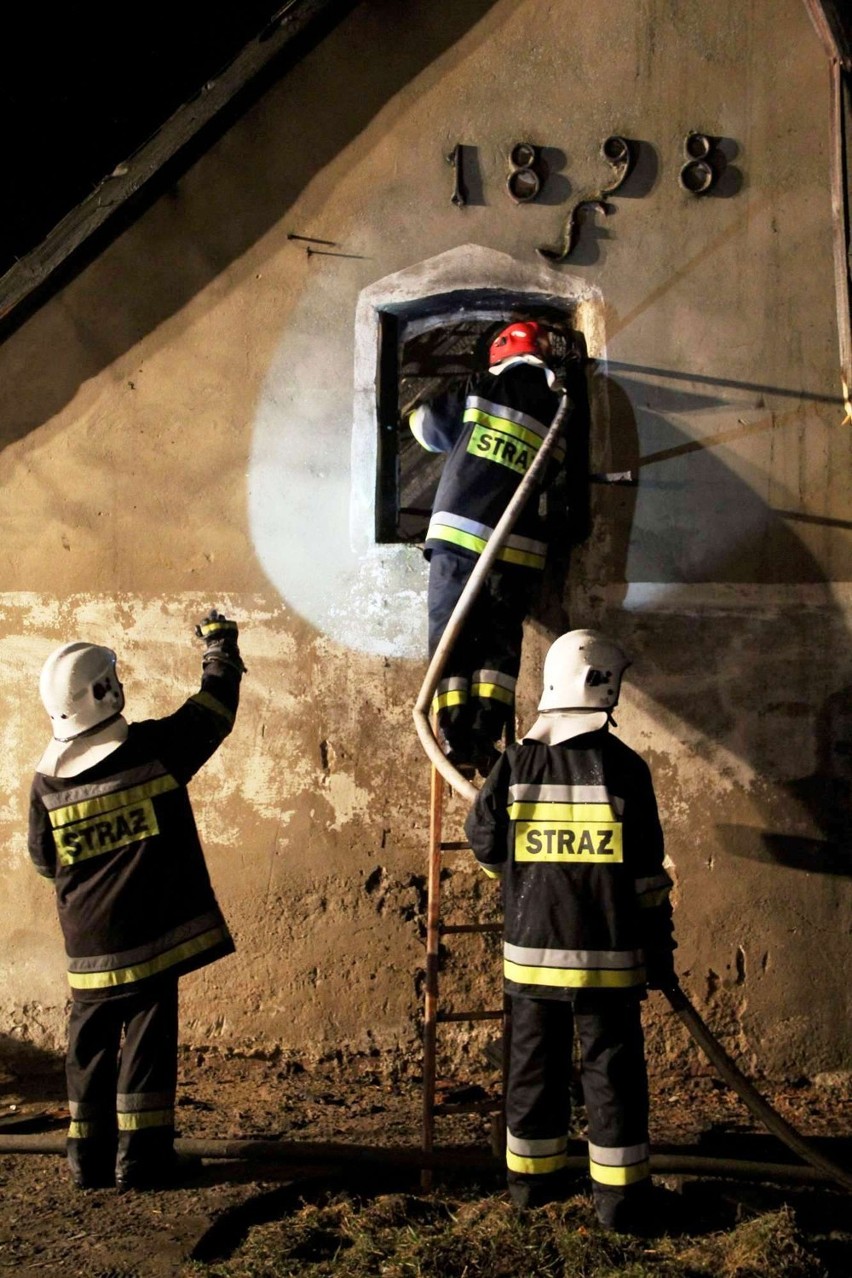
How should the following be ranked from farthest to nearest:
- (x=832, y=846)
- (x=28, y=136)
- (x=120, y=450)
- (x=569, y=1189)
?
(x=28, y=136), (x=120, y=450), (x=832, y=846), (x=569, y=1189)

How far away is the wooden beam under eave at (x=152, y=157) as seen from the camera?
5242 millimetres

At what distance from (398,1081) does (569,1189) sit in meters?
1.27

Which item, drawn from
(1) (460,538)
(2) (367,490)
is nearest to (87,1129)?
(1) (460,538)

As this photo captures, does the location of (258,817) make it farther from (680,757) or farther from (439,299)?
(439,299)

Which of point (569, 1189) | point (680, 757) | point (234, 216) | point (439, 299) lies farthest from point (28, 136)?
point (569, 1189)

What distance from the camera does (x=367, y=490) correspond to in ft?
17.5

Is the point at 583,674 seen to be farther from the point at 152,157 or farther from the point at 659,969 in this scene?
the point at 152,157

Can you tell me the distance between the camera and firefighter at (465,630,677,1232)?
378cm

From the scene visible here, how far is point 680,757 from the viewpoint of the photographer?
514cm

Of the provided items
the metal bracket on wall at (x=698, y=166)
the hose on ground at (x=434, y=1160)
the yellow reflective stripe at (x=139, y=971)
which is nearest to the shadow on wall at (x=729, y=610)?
the metal bracket on wall at (x=698, y=166)

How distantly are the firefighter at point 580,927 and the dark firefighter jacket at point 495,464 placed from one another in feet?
2.55

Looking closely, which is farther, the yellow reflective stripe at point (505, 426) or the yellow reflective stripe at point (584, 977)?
the yellow reflective stripe at point (505, 426)

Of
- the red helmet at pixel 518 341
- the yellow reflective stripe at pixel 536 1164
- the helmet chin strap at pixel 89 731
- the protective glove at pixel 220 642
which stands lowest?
the yellow reflective stripe at pixel 536 1164

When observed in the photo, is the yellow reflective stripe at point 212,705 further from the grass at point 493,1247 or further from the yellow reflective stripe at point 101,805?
the grass at point 493,1247
